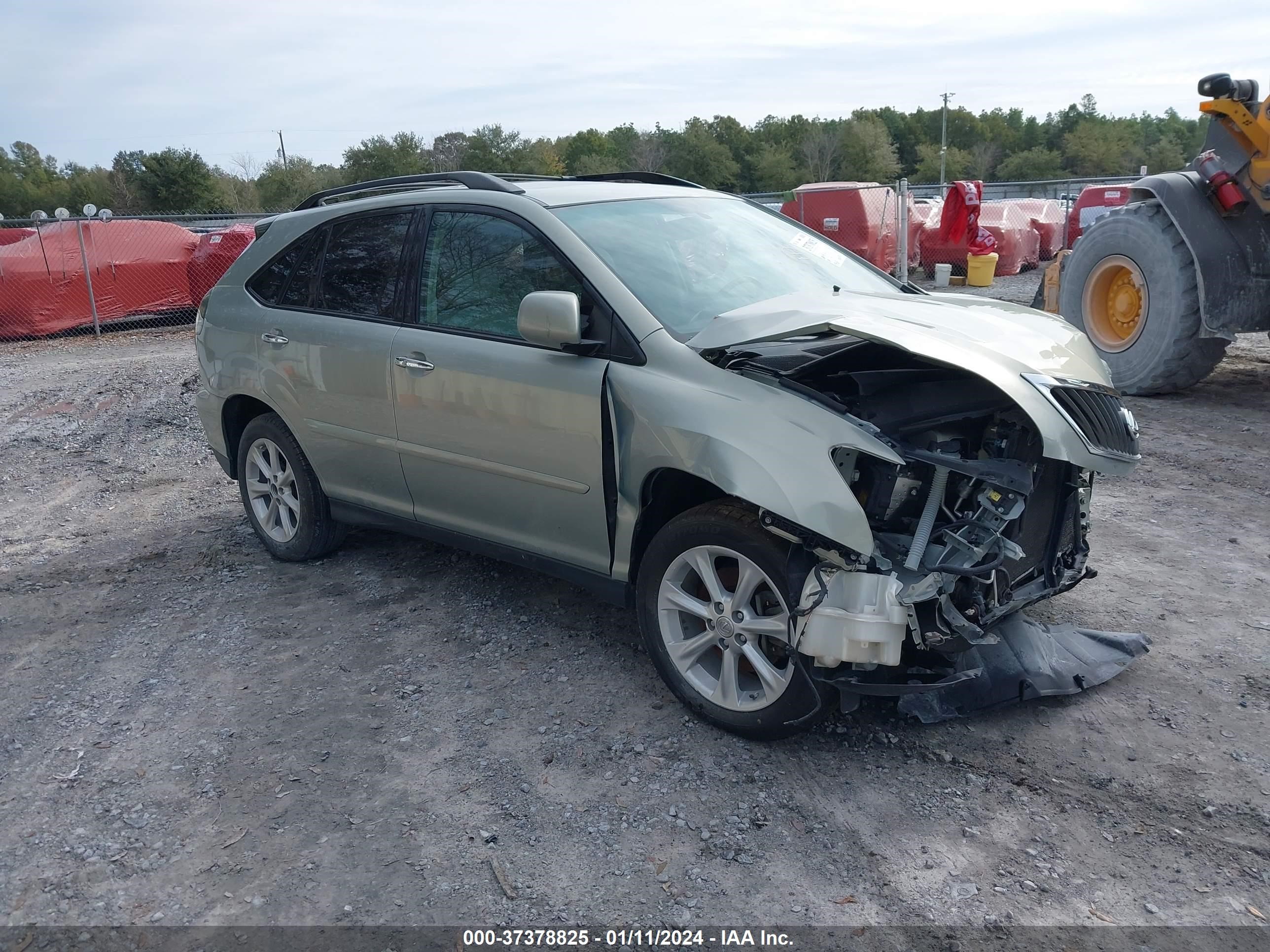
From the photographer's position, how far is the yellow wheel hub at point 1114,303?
848cm

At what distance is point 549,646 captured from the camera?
14.3 ft

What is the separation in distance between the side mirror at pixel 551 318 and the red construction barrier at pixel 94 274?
14.9 m

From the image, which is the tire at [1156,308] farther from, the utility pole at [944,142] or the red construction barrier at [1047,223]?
the utility pole at [944,142]

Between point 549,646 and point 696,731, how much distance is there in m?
0.98

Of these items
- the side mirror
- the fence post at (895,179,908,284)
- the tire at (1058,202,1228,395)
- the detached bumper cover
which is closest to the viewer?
the detached bumper cover

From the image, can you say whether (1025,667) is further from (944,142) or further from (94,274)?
(944,142)

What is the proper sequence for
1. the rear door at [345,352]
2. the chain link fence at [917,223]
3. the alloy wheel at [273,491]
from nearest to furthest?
the rear door at [345,352] < the alloy wheel at [273,491] < the chain link fence at [917,223]

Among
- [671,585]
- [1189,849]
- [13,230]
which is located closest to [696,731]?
[671,585]

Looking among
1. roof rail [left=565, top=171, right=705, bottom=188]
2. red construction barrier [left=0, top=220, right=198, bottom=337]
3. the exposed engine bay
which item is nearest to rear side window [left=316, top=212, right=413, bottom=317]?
roof rail [left=565, top=171, right=705, bottom=188]

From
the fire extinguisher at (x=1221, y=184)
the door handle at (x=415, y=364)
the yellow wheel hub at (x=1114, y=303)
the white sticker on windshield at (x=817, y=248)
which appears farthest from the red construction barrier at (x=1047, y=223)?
the door handle at (x=415, y=364)

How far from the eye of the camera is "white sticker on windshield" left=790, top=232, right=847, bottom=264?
468cm

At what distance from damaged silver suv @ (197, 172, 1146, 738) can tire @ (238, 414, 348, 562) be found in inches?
9.9

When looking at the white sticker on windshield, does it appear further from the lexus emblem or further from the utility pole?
the utility pole

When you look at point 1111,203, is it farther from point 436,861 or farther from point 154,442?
point 436,861
